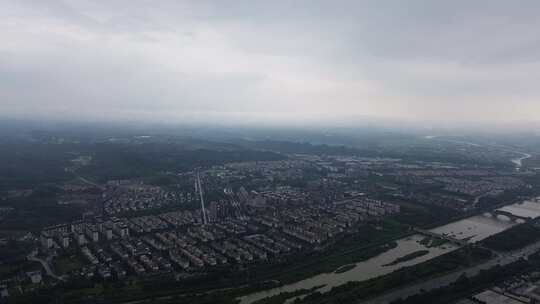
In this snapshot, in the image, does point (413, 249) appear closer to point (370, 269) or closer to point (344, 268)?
point (370, 269)

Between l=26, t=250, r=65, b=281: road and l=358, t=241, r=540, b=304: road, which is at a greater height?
l=358, t=241, r=540, b=304: road

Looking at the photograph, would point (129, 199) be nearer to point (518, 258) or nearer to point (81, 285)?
point (81, 285)

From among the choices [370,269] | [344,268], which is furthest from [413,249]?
[344,268]

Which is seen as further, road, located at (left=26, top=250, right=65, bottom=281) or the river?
road, located at (left=26, top=250, right=65, bottom=281)

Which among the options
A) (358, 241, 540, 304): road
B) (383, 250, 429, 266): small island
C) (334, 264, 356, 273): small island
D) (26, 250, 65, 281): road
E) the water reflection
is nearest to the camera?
(358, 241, 540, 304): road

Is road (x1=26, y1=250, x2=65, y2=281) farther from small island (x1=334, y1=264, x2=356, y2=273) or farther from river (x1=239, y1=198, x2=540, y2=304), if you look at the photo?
small island (x1=334, y1=264, x2=356, y2=273)

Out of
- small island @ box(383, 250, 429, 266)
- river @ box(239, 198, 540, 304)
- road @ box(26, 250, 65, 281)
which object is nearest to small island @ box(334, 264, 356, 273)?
river @ box(239, 198, 540, 304)
